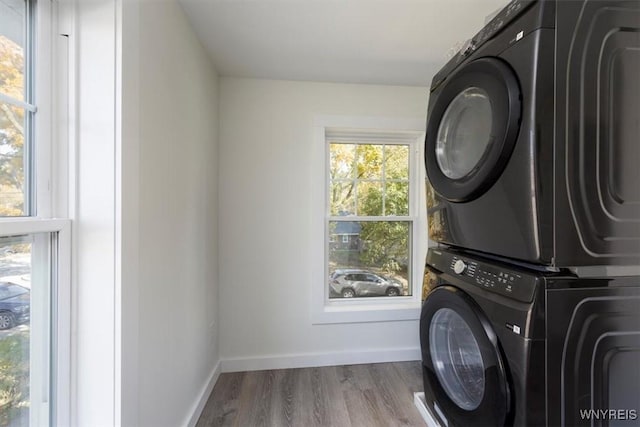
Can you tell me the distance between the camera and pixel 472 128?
40.1 inches

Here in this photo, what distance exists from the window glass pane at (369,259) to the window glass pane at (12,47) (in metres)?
1.92

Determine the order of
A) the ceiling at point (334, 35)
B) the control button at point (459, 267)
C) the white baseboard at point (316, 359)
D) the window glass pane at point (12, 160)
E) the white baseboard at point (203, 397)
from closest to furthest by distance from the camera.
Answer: the window glass pane at point (12, 160)
the control button at point (459, 267)
the ceiling at point (334, 35)
the white baseboard at point (203, 397)
the white baseboard at point (316, 359)

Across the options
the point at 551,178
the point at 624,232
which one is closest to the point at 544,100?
the point at 551,178

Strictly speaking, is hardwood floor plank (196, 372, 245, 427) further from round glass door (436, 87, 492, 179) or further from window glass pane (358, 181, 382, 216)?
round glass door (436, 87, 492, 179)

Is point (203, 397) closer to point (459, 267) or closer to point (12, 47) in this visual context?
point (459, 267)

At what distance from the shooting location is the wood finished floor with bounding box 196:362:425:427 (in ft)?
5.50

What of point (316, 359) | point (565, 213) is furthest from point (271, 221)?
point (565, 213)

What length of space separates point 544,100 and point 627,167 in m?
0.34

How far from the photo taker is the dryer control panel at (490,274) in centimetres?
81

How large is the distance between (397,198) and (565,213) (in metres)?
1.67

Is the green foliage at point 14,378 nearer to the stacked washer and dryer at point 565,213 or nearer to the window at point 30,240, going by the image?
the window at point 30,240

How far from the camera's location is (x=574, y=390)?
0.80 m
